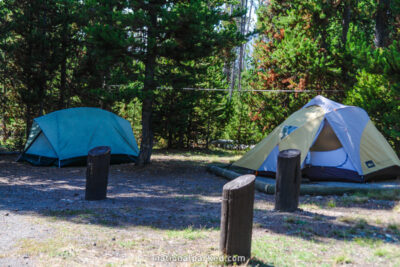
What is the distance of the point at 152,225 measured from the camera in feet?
17.4

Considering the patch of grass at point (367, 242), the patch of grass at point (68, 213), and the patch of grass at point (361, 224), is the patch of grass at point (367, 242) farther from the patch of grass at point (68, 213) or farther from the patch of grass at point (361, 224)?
the patch of grass at point (68, 213)

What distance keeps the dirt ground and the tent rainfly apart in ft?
5.43

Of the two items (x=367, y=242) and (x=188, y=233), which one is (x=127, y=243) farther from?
(x=367, y=242)

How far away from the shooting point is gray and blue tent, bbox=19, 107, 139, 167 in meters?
12.1

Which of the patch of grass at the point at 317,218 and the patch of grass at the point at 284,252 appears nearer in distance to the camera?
the patch of grass at the point at 284,252

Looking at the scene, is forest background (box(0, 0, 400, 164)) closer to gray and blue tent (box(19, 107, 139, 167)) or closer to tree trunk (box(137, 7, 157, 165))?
tree trunk (box(137, 7, 157, 165))

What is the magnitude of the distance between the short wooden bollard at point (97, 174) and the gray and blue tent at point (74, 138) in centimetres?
535

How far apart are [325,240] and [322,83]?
36.0ft

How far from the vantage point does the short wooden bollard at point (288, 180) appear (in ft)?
18.8

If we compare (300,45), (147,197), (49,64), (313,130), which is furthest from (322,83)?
(49,64)

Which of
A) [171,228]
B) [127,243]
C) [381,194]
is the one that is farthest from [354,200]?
[127,243]

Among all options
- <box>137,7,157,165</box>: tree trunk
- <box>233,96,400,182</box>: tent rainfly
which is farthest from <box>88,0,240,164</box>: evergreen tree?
<box>233,96,400,182</box>: tent rainfly

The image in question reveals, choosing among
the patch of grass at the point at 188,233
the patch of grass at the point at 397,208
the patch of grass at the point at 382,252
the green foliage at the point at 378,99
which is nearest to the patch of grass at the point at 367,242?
the patch of grass at the point at 382,252

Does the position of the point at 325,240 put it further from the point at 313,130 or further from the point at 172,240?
the point at 313,130
